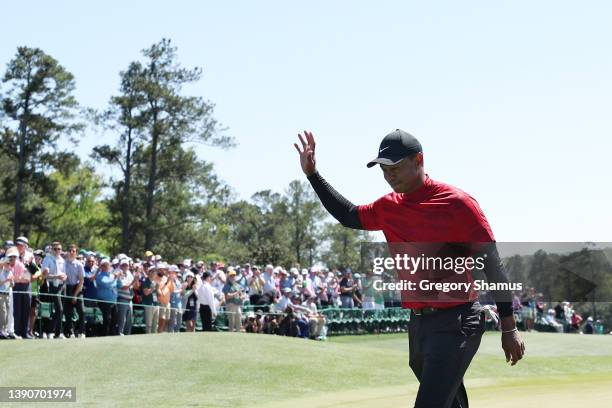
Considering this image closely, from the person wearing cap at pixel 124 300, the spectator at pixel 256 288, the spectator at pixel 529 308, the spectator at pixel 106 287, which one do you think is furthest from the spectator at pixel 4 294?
the spectator at pixel 529 308

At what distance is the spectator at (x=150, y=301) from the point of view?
20562mm

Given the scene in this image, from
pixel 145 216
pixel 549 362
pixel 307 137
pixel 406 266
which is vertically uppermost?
pixel 145 216

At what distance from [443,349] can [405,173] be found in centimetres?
118

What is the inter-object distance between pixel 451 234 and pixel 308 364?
10678 millimetres

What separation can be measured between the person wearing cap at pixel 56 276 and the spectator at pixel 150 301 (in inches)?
88.8

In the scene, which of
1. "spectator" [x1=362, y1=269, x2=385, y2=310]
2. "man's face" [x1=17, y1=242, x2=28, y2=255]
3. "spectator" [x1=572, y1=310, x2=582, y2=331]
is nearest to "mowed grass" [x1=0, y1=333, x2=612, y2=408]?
"man's face" [x1=17, y1=242, x2=28, y2=255]

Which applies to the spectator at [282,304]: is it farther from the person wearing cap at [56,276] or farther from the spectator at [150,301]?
the person wearing cap at [56,276]

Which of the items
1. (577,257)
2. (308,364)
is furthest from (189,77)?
(308,364)

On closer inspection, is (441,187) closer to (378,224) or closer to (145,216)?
(378,224)

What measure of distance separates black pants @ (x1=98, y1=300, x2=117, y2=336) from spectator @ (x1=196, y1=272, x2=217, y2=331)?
225cm

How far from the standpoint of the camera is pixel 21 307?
57.9ft

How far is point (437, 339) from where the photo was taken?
19.5 feet

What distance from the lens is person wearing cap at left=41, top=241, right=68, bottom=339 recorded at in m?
18.4

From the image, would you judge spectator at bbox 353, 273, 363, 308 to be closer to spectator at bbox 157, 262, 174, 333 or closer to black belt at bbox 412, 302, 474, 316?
spectator at bbox 157, 262, 174, 333
